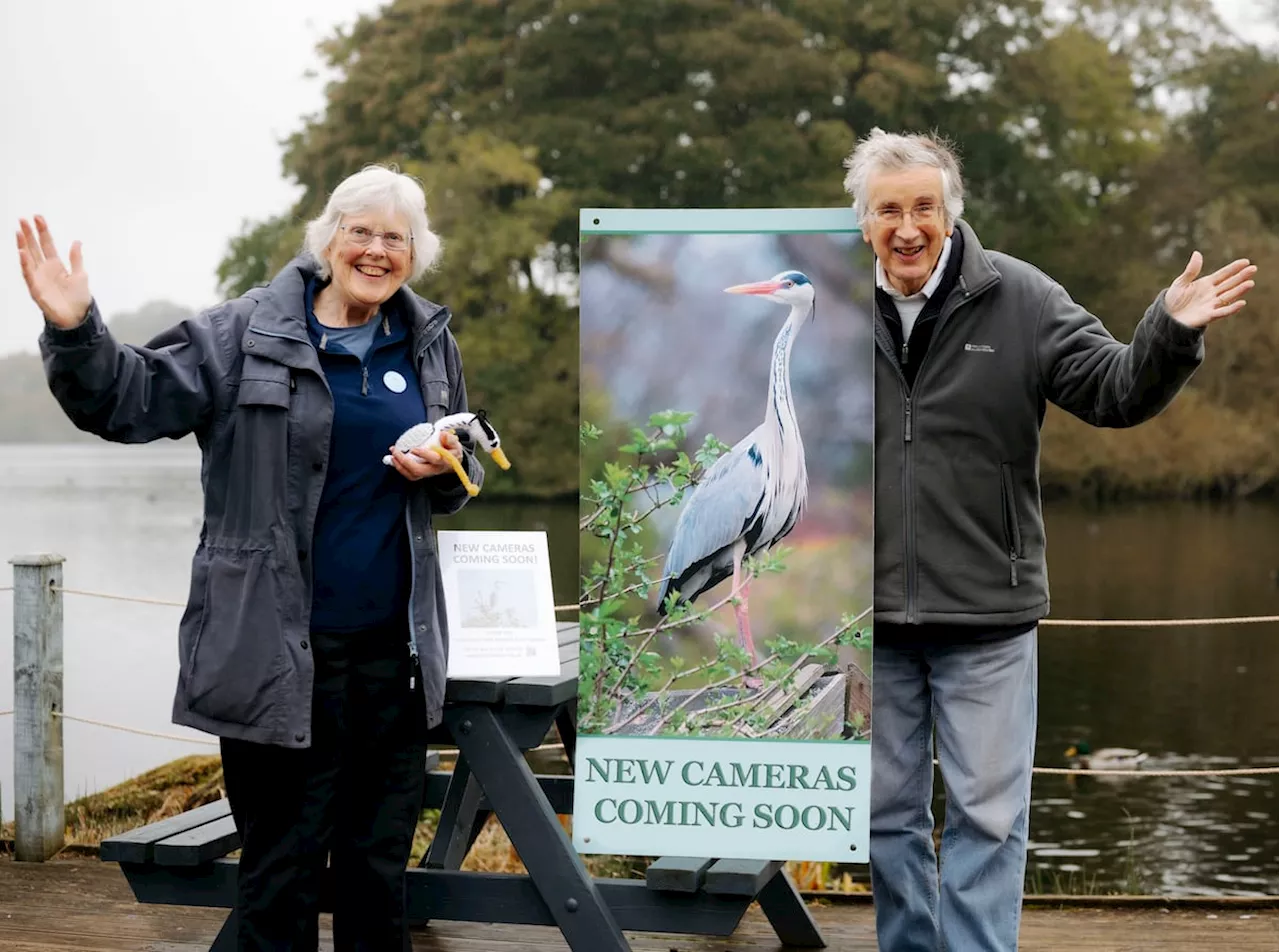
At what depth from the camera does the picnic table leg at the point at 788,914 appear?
10.9 ft

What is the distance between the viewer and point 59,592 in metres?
4.27

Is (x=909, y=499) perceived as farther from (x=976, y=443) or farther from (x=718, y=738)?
(x=718, y=738)

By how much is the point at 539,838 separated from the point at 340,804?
0.38m

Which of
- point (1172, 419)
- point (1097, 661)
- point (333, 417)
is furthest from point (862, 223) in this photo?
point (1172, 419)

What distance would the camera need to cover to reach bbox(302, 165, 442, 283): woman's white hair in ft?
8.38

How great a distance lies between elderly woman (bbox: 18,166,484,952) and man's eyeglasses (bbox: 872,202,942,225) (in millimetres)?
804

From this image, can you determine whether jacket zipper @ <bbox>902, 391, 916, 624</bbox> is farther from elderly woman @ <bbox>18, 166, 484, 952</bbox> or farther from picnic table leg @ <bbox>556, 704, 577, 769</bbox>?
picnic table leg @ <bbox>556, 704, 577, 769</bbox>

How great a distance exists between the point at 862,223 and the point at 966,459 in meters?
0.44

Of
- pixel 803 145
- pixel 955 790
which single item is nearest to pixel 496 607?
pixel 955 790

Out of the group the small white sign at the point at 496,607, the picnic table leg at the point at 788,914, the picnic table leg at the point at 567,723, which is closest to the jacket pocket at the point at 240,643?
the small white sign at the point at 496,607

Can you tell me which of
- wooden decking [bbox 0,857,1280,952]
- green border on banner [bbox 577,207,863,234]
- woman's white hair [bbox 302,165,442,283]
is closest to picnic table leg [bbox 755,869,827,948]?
wooden decking [bbox 0,857,1280,952]

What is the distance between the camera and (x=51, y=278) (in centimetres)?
227

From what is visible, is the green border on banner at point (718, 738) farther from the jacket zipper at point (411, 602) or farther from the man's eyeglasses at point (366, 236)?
the man's eyeglasses at point (366, 236)

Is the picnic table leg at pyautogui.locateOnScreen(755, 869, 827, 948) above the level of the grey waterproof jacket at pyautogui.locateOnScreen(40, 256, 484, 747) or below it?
below
